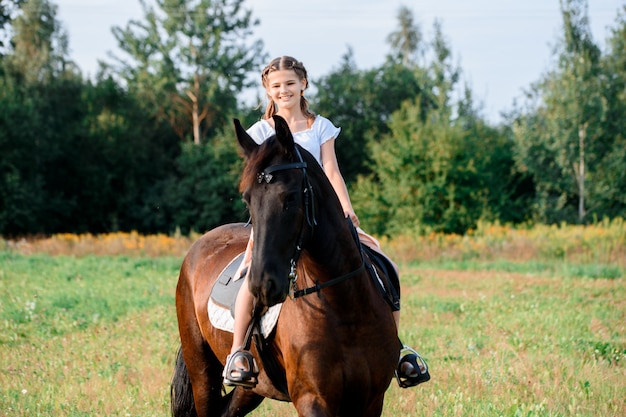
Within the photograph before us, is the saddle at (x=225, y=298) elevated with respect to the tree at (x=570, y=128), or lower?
lower

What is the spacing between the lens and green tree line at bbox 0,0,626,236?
26.3 metres

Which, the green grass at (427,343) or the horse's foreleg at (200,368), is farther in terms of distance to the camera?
the green grass at (427,343)

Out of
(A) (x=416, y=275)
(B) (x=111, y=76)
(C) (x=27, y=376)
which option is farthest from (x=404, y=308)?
(B) (x=111, y=76)

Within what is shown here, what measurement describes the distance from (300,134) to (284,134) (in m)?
1.02

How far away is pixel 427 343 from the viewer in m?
8.30

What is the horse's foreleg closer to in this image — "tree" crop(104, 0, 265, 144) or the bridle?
the bridle

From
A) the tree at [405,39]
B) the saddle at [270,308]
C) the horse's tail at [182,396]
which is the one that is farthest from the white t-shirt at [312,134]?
the tree at [405,39]

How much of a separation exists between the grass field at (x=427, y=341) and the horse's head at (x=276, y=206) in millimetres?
2969

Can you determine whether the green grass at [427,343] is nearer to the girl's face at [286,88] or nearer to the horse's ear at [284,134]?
the girl's face at [286,88]

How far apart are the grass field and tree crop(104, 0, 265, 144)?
2321cm

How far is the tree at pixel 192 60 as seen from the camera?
37.2m

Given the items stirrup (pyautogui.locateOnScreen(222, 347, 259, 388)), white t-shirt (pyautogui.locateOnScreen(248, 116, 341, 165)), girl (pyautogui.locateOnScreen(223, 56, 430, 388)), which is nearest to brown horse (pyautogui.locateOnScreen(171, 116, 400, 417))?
stirrup (pyautogui.locateOnScreen(222, 347, 259, 388))

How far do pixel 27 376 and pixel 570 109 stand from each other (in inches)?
909

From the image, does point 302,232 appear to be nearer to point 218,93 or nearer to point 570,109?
point 570,109
